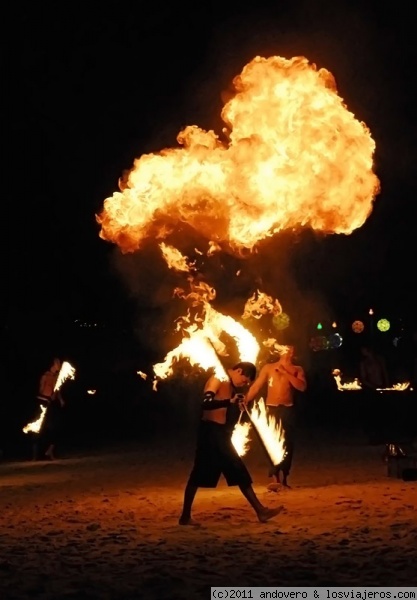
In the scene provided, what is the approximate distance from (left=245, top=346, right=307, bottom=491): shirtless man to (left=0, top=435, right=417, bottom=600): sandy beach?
1.26 feet

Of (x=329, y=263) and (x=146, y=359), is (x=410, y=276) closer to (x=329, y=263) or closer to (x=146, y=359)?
(x=329, y=263)

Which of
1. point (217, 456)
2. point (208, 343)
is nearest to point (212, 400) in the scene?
point (217, 456)

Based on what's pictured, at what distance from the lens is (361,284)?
47812 mm

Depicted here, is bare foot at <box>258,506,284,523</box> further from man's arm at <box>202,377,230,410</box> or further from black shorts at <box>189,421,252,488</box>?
man's arm at <box>202,377,230,410</box>

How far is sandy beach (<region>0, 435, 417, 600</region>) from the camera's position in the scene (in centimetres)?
746

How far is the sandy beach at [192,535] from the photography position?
294 inches

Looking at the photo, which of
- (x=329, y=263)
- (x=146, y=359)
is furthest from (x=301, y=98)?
(x=329, y=263)

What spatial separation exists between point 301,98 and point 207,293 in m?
3.47

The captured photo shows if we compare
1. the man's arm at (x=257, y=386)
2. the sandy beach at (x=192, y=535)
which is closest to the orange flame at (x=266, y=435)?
the man's arm at (x=257, y=386)

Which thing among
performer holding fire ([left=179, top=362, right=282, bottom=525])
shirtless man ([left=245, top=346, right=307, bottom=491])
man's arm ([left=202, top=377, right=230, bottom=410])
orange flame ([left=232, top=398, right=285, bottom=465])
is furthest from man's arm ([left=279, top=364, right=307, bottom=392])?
man's arm ([left=202, top=377, right=230, bottom=410])

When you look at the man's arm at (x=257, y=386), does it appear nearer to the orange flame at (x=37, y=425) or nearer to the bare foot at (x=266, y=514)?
the bare foot at (x=266, y=514)

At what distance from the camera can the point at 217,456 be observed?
32.8ft

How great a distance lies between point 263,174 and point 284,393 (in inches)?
115

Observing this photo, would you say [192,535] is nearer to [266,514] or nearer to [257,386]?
[266,514]
